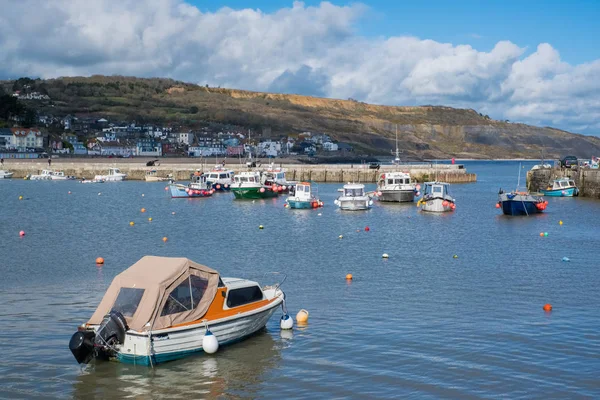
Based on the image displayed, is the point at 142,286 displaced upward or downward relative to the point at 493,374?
upward

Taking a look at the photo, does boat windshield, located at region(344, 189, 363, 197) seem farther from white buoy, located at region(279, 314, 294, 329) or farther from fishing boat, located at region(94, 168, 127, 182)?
fishing boat, located at region(94, 168, 127, 182)

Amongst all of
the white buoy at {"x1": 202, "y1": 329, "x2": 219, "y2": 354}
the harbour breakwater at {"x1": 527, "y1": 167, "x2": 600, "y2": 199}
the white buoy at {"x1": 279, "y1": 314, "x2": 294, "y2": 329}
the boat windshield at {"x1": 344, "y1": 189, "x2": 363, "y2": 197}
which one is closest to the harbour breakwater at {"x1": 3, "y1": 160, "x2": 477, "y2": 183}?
the harbour breakwater at {"x1": 527, "y1": 167, "x2": 600, "y2": 199}

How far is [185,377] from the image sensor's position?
632 inches

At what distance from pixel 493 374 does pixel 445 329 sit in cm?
350

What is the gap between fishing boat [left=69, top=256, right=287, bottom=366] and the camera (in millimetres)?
15953

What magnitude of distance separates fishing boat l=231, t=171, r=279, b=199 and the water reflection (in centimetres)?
4985

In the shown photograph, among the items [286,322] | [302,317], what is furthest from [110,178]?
[286,322]

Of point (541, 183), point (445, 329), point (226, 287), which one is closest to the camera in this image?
point (226, 287)

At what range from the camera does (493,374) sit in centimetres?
1627

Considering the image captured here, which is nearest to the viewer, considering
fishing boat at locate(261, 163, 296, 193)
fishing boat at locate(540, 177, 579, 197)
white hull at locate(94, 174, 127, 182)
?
fishing boat at locate(540, 177, 579, 197)

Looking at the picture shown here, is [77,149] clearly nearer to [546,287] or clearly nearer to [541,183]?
[541,183]

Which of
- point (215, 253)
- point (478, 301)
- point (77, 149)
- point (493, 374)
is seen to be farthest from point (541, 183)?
point (77, 149)

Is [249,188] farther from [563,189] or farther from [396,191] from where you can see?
[563,189]

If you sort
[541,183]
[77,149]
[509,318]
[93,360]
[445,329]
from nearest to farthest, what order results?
[93,360], [445,329], [509,318], [541,183], [77,149]
